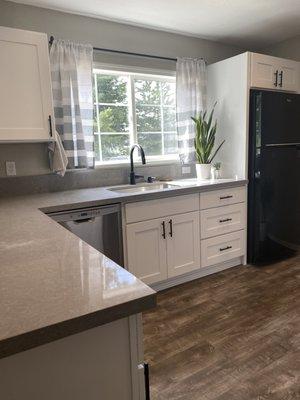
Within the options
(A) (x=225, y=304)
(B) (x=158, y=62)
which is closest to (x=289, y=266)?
(A) (x=225, y=304)

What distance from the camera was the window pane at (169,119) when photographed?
3244 millimetres

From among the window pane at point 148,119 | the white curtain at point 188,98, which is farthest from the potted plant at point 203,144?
the window pane at point 148,119

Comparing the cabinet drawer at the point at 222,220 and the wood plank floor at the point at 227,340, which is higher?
the cabinet drawer at the point at 222,220

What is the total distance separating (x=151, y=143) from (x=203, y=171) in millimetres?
612

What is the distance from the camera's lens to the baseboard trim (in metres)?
2.62

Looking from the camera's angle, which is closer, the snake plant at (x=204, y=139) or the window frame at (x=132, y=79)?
the window frame at (x=132, y=79)

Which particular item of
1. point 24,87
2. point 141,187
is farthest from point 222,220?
point 24,87

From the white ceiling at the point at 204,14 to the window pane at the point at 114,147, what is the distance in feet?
3.37

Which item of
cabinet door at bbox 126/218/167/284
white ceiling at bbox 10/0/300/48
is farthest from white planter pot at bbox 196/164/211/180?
white ceiling at bbox 10/0/300/48

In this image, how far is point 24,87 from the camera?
203 centimetres

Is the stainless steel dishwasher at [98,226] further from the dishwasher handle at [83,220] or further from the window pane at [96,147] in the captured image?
the window pane at [96,147]

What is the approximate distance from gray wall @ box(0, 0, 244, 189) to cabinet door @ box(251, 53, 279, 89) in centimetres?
69

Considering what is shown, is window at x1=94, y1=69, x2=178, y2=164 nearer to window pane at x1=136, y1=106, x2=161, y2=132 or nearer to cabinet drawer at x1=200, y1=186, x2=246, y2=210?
window pane at x1=136, y1=106, x2=161, y2=132

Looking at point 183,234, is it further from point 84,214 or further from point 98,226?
point 84,214
